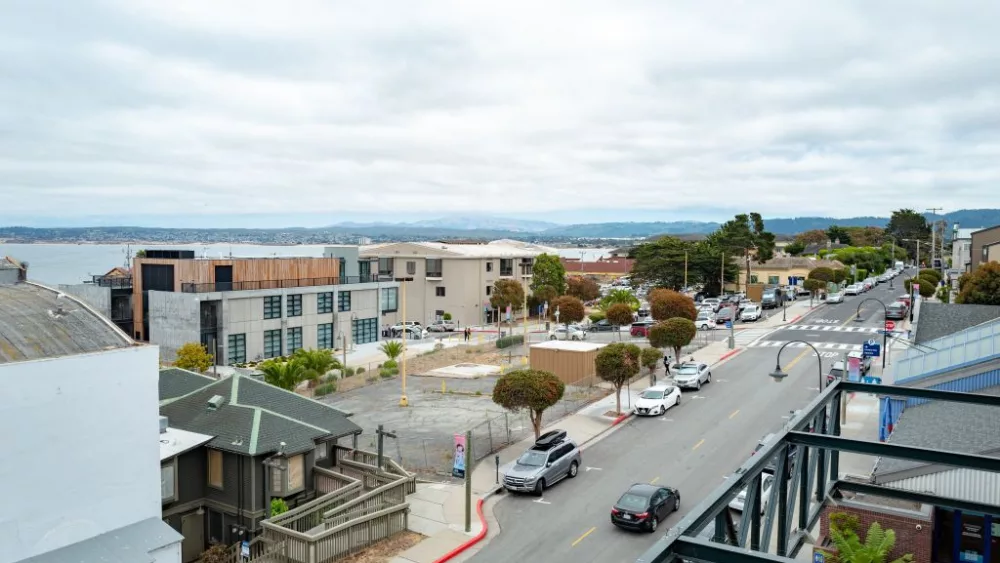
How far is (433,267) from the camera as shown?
8881 cm

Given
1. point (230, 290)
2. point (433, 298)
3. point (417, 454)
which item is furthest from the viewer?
point (433, 298)

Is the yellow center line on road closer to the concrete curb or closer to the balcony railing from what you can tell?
the concrete curb

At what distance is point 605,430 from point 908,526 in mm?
17489

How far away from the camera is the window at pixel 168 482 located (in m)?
22.5

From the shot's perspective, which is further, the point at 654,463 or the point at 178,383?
the point at 178,383

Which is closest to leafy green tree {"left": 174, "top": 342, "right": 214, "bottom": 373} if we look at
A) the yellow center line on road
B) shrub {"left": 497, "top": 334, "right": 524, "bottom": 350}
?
shrub {"left": 497, "top": 334, "right": 524, "bottom": 350}

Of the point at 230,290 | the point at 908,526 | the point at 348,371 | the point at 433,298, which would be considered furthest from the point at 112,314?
the point at 908,526

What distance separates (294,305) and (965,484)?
177 feet

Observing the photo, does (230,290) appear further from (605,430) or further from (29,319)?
(29,319)

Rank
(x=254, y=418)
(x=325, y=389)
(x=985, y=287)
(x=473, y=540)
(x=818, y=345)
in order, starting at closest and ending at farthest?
(x=473, y=540), (x=254, y=418), (x=325, y=389), (x=985, y=287), (x=818, y=345)

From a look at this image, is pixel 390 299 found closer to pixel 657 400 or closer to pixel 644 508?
pixel 657 400

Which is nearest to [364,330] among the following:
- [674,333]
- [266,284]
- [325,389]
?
[266,284]

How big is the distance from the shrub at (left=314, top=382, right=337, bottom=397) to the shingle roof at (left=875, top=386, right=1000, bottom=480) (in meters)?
31.7

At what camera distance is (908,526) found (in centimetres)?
1794
